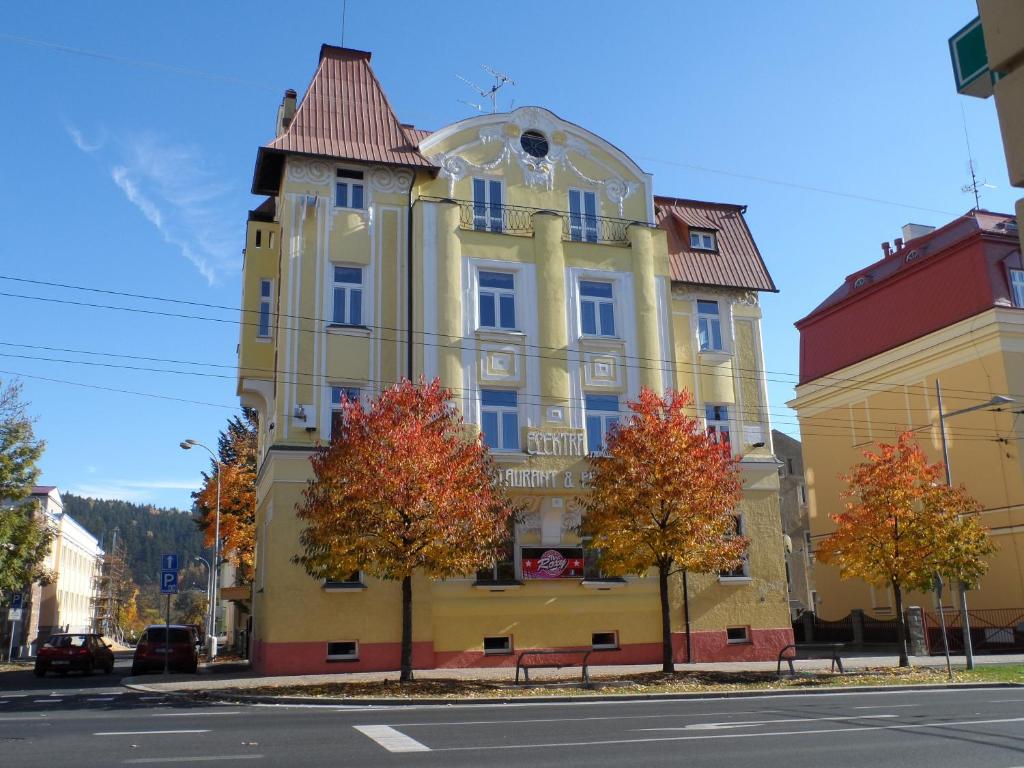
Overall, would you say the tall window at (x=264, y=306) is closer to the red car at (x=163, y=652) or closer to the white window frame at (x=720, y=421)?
the red car at (x=163, y=652)

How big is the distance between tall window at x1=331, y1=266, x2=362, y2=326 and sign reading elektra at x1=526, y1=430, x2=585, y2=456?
233 inches

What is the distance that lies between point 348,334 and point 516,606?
350 inches

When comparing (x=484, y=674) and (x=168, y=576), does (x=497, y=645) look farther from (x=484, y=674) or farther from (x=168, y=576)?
(x=168, y=576)

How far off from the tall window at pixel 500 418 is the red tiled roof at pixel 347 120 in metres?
7.08

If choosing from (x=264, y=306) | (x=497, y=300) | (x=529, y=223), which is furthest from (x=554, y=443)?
(x=264, y=306)

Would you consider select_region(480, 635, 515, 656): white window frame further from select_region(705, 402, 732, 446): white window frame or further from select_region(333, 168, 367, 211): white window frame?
select_region(333, 168, 367, 211): white window frame

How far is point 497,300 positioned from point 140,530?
176824 millimetres

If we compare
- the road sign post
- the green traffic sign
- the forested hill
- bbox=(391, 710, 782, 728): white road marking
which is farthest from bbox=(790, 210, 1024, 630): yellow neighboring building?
the forested hill


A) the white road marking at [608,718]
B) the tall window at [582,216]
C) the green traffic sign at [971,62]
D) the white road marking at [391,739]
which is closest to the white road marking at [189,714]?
the white road marking at [391,739]

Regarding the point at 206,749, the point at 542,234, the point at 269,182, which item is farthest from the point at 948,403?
the point at 206,749

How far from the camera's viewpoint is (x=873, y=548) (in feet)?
82.2

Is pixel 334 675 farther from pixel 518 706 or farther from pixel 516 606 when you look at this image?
pixel 518 706

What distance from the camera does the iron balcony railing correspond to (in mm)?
28203

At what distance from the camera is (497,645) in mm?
25562
